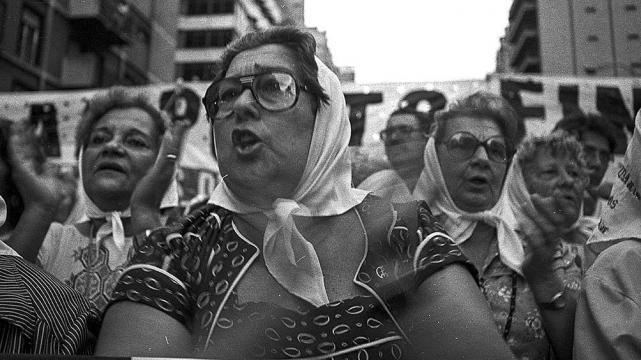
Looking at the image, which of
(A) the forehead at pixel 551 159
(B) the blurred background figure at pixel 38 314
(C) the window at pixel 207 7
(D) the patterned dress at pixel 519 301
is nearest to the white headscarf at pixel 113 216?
(C) the window at pixel 207 7

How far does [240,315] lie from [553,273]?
75 cm

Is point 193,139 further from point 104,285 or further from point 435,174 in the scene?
point 435,174

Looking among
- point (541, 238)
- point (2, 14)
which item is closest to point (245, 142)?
point (541, 238)

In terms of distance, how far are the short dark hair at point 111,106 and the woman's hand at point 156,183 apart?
497 millimetres

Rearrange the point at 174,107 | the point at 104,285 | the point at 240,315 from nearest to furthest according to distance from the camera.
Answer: the point at 240,315 → the point at 104,285 → the point at 174,107

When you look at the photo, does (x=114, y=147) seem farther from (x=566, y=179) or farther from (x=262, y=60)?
(x=566, y=179)

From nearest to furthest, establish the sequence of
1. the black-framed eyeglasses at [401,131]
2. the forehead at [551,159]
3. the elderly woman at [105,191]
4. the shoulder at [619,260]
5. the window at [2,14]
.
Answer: the shoulder at [619,260]
the window at [2,14]
the forehead at [551,159]
the elderly woman at [105,191]
the black-framed eyeglasses at [401,131]

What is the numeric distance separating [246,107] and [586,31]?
36.4 inches

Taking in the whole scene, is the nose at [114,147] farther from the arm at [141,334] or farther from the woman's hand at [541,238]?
the woman's hand at [541,238]

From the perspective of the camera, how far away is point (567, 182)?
1814 millimetres

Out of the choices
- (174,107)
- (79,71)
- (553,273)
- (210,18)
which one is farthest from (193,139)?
(553,273)

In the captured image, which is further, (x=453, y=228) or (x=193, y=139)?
(x=193, y=139)

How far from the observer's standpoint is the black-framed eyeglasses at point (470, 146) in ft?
5.79

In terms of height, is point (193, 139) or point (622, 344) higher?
point (193, 139)
